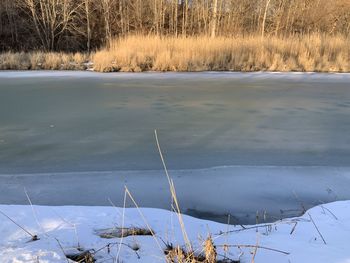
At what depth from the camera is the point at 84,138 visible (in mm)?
3969

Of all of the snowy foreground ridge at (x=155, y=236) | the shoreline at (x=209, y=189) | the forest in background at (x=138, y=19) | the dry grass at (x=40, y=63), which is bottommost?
the shoreline at (x=209, y=189)

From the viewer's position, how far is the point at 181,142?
384cm

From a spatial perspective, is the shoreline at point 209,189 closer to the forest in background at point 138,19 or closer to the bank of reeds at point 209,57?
the bank of reeds at point 209,57

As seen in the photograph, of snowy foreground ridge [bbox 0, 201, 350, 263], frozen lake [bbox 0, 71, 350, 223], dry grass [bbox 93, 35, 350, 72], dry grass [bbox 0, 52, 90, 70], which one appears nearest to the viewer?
snowy foreground ridge [bbox 0, 201, 350, 263]

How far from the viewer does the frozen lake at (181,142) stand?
9.32 feet

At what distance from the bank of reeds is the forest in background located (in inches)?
176

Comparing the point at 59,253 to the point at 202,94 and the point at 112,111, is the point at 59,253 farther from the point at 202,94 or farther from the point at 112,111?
the point at 202,94

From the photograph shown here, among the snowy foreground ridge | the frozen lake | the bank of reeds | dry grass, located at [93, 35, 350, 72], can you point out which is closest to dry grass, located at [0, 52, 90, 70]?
the bank of reeds

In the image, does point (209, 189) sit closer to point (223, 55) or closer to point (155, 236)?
point (155, 236)

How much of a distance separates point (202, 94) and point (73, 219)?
4.26 m

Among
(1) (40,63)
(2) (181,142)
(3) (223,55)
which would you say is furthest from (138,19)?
(2) (181,142)

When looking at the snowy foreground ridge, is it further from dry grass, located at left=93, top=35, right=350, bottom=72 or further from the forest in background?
the forest in background

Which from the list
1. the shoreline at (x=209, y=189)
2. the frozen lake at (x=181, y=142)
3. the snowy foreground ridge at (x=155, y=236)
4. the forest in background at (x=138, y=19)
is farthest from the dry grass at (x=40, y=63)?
the snowy foreground ridge at (x=155, y=236)

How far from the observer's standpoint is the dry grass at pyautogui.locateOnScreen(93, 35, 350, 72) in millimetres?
9367
